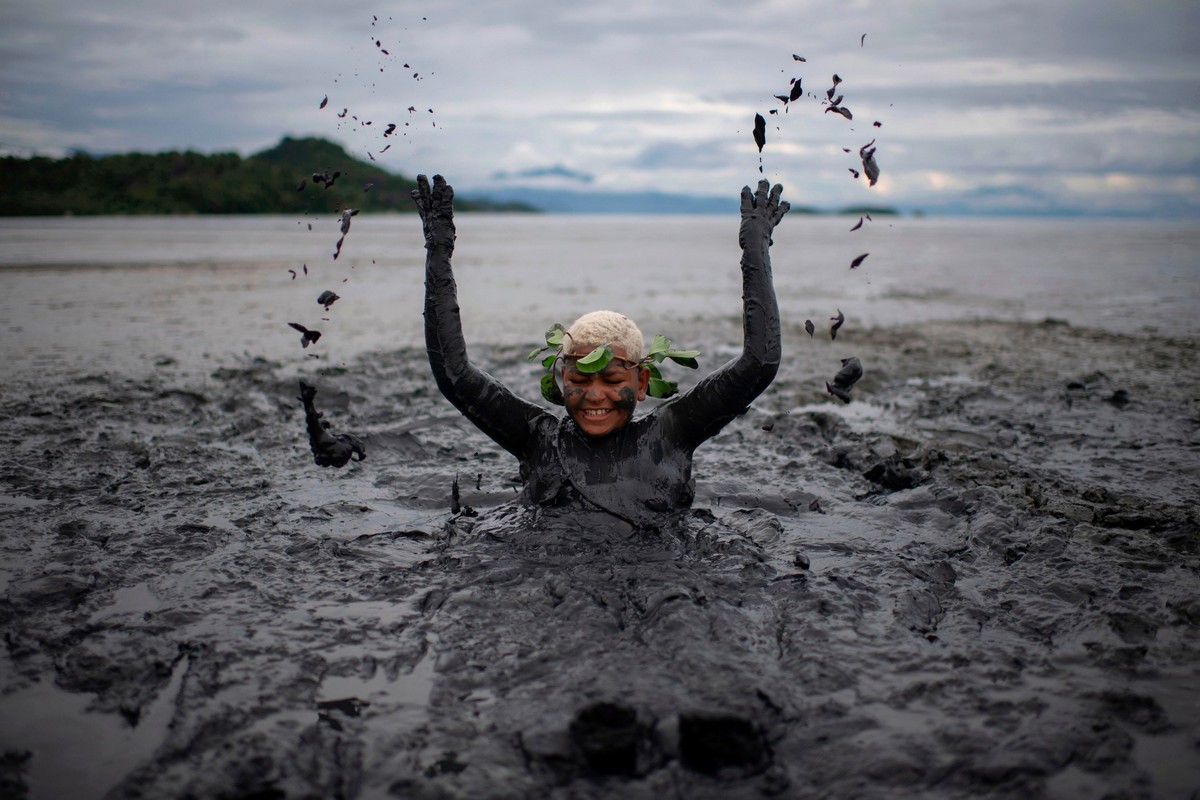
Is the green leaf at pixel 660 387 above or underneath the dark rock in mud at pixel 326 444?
above

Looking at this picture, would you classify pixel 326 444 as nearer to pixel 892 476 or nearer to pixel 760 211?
pixel 760 211

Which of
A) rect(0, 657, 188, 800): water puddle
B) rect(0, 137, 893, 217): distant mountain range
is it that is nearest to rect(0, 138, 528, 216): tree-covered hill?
rect(0, 137, 893, 217): distant mountain range

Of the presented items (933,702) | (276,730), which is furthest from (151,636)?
(933,702)

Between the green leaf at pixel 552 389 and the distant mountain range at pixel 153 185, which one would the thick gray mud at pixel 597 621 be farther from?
the distant mountain range at pixel 153 185

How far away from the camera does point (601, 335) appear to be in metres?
4.64

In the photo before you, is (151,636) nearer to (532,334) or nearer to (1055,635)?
(1055,635)

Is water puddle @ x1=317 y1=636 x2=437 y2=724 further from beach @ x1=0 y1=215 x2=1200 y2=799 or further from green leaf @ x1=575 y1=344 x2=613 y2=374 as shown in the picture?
green leaf @ x1=575 y1=344 x2=613 y2=374

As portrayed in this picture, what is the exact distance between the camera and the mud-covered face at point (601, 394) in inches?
183

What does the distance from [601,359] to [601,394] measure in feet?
0.77

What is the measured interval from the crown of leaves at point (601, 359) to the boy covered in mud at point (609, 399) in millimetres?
67

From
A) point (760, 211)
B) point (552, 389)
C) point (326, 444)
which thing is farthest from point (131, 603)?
point (760, 211)

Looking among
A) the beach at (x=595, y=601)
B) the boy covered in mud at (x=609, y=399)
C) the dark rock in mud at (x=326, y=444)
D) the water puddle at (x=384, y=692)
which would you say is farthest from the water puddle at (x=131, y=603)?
the boy covered in mud at (x=609, y=399)

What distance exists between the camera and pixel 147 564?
14.4 ft

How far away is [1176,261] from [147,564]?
113 ft
